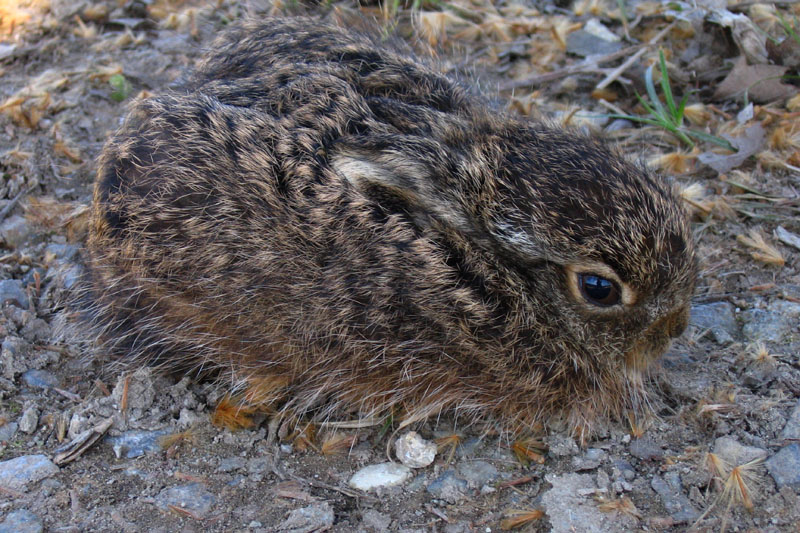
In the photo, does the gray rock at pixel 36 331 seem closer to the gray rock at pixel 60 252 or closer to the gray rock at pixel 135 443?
the gray rock at pixel 60 252

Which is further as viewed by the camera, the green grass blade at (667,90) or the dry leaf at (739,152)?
the green grass blade at (667,90)

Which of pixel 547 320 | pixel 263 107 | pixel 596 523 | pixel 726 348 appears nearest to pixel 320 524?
pixel 596 523

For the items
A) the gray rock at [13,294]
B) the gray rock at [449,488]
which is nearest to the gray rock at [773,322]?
the gray rock at [449,488]

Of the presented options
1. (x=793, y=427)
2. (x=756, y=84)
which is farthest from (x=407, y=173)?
(x=756, y=84)

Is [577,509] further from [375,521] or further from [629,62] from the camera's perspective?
[629,62]

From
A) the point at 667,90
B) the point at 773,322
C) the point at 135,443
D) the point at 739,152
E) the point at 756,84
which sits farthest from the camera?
the point at 756,84

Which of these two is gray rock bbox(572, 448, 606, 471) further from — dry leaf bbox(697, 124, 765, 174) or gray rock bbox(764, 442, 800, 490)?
dry leaf bbox(697, 124, 765, 174)

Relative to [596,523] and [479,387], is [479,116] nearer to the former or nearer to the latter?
[479,387]
